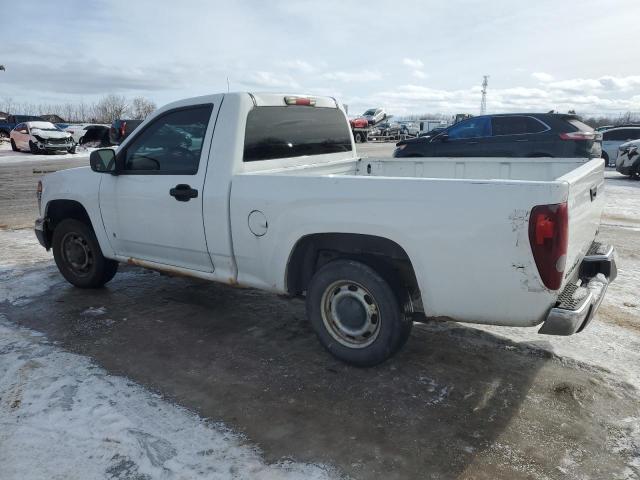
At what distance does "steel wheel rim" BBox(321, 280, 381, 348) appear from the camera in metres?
3.46

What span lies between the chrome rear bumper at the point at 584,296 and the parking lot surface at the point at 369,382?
0.57 meters

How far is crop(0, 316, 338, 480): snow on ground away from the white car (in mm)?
23406

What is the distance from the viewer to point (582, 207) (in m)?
3.18

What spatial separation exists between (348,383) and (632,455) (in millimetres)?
1627

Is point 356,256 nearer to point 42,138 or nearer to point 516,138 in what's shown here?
point 516,138

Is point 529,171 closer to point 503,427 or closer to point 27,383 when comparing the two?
point 503,427

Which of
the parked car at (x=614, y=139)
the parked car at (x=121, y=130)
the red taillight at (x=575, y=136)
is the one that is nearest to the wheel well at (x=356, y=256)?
the red taillight at (x=575, y=136)

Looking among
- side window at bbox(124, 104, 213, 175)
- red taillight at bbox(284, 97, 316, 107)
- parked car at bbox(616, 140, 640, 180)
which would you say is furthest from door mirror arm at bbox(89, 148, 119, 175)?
parked car at bbox(616, 140, 640, 180)

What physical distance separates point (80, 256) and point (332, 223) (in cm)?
323

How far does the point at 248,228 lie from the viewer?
12.1 ft

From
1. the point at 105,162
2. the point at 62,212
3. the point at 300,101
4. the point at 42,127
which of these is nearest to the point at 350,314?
the point at 300,101

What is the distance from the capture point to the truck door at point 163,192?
4023 millimetres

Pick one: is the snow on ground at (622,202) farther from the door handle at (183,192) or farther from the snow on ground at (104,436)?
the snow on ground at (104,436)

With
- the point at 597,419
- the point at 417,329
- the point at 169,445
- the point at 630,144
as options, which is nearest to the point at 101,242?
the point at 169,445
